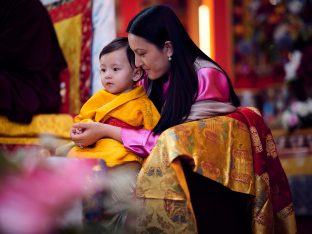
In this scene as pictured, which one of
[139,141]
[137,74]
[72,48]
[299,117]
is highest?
[72,48]

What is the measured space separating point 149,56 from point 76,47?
58.2 inches

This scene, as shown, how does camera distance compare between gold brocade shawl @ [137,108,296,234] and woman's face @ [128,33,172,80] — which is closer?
gold brocade shawl @ [137,108,296,234]

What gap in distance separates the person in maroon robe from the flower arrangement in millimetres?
1634

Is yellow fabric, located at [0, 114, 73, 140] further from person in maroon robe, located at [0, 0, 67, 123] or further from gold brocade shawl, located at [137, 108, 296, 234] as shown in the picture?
gold brocade shawl, located at [137, 108, 296, 234]

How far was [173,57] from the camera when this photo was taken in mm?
2062

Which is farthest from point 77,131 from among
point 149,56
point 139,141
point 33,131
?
point 33,131

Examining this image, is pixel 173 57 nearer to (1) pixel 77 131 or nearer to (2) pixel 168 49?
(2) pixel 168 49

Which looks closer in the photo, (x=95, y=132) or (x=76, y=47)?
(x=95, y=132)

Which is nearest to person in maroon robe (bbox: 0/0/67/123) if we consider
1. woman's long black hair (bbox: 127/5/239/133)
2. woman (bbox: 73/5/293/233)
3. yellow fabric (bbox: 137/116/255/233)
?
woman (bbox: 73/5/293/233)

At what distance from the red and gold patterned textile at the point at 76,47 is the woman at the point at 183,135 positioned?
3.92 ft

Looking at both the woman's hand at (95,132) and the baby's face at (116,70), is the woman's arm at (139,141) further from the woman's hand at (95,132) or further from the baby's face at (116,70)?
the baby's face at (116,70)

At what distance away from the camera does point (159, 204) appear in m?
1.79

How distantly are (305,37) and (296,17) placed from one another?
0.81ft

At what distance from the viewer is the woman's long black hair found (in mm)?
1993
